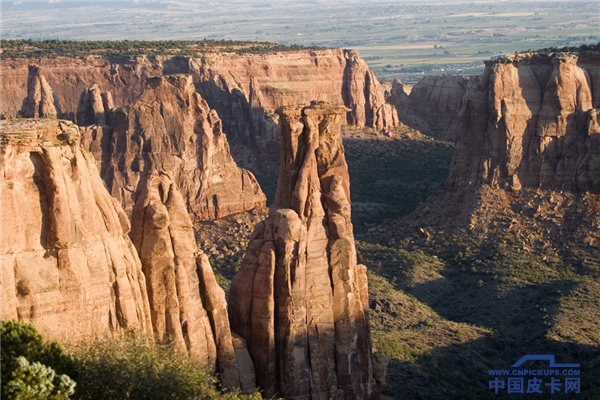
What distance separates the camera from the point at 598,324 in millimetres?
56156

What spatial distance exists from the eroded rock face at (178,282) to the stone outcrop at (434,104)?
87350mm

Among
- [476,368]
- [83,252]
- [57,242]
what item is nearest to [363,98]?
[476,368]

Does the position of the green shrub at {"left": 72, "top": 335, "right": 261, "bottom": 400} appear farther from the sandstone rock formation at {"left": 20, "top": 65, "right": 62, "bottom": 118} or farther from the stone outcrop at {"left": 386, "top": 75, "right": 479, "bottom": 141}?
the stone outcrop at {"left": 386, "top": 75, "right": 479, "bottom": 141}

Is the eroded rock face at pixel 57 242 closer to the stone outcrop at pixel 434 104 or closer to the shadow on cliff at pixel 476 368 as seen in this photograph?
the shadow on cliff at pixel 476 368

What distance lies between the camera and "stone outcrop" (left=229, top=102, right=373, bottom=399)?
3691 centimetres

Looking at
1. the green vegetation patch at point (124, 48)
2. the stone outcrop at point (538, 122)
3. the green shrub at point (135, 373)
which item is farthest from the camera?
the green vegetation patch at point (124, 48)

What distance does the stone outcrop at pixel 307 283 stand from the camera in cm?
3691

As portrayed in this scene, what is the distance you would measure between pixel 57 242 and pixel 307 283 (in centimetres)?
1003

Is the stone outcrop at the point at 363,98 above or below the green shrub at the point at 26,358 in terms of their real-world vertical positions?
below

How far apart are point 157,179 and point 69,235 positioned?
5326 mm

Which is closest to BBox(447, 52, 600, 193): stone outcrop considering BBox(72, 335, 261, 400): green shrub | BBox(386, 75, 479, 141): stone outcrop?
BBox(72, 335, 261, 400): green shrub

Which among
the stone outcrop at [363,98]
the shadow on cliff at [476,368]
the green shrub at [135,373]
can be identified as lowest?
the shadow on cliff at [476,368]

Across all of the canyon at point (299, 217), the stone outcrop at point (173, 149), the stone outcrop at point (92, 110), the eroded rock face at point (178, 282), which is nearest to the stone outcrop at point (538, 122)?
the canyon at point (299, 217)

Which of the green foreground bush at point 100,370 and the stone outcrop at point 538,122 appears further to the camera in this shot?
the stone outcrop at point 538,122
